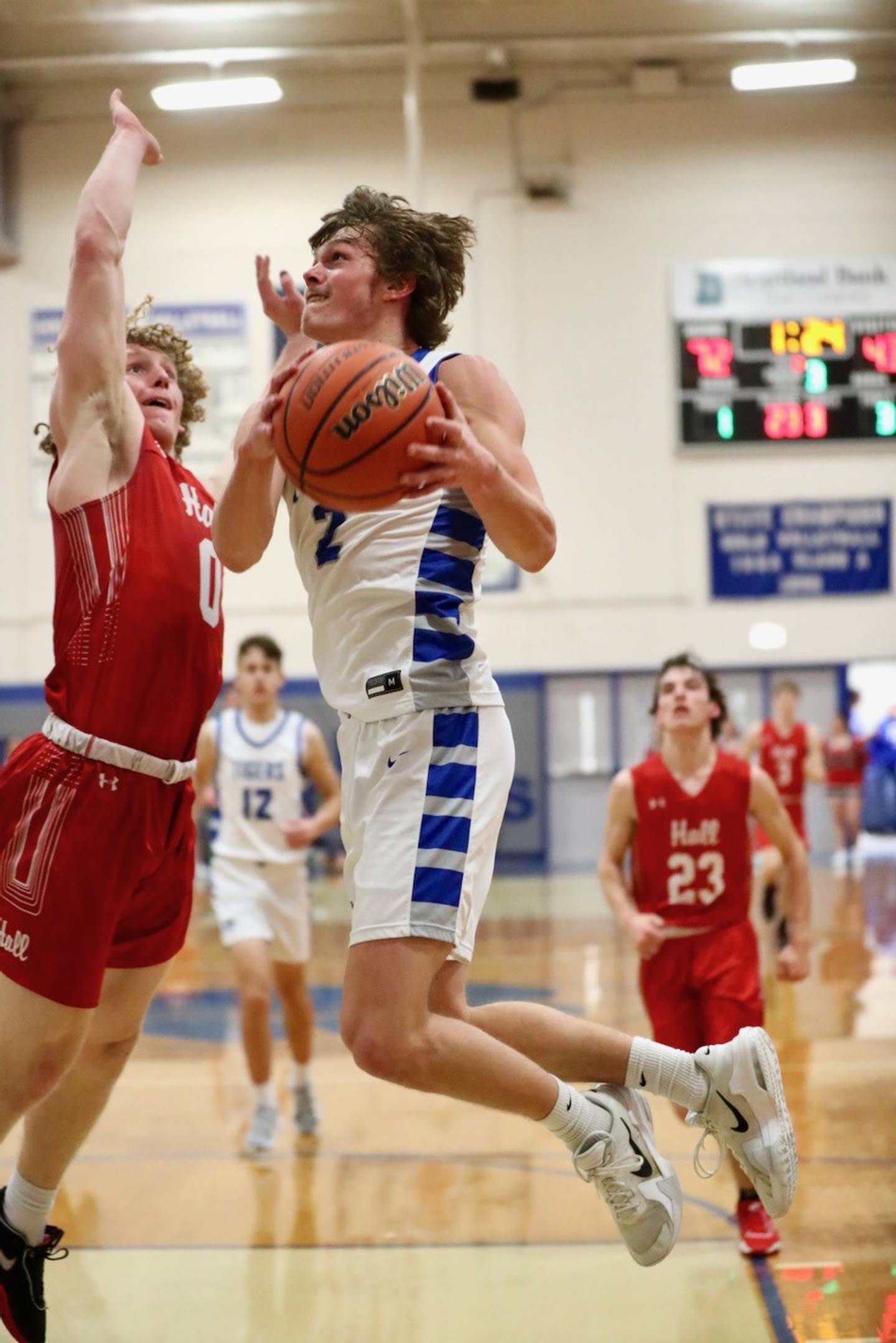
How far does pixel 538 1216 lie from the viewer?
4.23 m

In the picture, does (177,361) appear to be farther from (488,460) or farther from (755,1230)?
(755,1230)

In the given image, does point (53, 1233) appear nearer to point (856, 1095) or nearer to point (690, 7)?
point (856, 1095)

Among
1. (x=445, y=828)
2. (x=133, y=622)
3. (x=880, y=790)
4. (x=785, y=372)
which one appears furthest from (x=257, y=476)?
(x=880, y=790)

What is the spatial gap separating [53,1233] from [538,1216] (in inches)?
61.3

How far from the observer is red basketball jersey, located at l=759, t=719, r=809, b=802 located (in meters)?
11.0

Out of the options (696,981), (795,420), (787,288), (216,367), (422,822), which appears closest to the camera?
(422,822)

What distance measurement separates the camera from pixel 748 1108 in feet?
10.2

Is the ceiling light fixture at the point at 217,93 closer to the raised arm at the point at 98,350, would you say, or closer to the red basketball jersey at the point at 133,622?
the raised arm at the point at 98,350

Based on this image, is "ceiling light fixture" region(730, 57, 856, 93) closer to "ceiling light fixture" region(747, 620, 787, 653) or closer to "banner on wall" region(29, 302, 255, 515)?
"ceiling light fixture" region(747, 620, 787, 653)

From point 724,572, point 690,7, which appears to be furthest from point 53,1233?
point 690,7

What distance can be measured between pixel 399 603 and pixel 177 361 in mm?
1095

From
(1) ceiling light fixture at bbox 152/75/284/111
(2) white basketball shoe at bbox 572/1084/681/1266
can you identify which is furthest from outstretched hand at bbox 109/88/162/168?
(1) ceiling light fixture at bbox 152/75/284/111

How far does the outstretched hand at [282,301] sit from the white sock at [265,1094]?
3.01 meters

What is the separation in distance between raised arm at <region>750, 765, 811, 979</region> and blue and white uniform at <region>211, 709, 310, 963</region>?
1.91 metres
